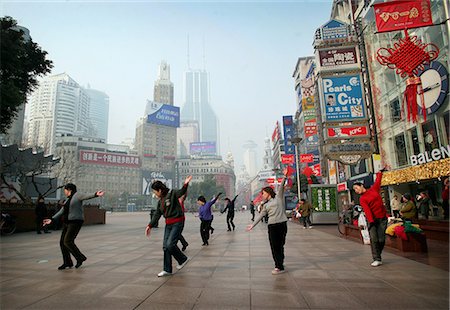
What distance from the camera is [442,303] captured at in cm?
342

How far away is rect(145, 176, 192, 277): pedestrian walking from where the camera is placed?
201 inches

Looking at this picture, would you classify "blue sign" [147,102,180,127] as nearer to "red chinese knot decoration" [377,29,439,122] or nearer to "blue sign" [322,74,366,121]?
"blue sign" [322,74,366,121]

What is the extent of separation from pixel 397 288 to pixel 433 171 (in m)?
11.8

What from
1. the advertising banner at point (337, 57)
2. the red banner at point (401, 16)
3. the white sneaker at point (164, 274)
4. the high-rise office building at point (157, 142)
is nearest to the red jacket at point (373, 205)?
the white sneaker at point (164, 274)

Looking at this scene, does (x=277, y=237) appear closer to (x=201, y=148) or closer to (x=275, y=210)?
(x=275, y=210)

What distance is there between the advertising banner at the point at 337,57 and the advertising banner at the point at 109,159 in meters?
99.3

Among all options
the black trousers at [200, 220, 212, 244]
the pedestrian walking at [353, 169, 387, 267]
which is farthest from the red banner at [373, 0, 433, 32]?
the black trousers at [200, 220, 212, 244]

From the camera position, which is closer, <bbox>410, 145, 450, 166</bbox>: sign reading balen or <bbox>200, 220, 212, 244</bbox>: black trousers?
<bbox>200, 220, 212, 244</bbox>: black trousers

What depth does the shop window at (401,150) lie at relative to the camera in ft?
59.4

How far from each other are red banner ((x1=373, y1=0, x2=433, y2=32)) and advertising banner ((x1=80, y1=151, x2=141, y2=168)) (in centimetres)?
10387

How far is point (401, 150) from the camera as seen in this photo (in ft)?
60.6

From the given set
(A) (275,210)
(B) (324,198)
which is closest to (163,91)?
(B) (324,198)

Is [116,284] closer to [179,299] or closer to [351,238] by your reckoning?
[179,299]

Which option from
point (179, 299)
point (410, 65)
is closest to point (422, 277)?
point (179, 299)
